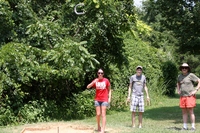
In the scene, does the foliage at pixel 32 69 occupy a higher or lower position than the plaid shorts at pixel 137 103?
higher

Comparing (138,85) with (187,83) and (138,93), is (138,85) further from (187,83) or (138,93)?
(187,83)

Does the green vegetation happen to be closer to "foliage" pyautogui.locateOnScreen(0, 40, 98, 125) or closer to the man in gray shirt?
"foliage" pyautogui.locateOnScreen(0, 40, 98, 125)

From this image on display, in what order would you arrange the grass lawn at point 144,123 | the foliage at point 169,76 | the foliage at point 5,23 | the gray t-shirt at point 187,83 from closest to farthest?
the grass lawn at point 144,123, the gray t-shirt at point 187,83, the foliage at point 5,23, the foliage at point 169,76

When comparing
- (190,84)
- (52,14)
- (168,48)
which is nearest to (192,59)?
(168,48)

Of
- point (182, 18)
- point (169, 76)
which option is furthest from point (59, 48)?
point (169, 76)

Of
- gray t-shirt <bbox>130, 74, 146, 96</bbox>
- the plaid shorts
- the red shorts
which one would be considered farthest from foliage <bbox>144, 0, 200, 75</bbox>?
the plaid shorts

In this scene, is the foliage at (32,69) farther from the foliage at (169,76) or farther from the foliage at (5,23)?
the foliage at (169,76)

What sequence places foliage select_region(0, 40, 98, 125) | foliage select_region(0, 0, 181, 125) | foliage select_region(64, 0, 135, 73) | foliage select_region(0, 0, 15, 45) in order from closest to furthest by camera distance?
foliage select_region(0, 40, 98, 125) < foliage select_region(0, 0, 181, 125) < foliage select_region(0, 0, 15, 45) < foliage select_region(64, 0, 135, 73)

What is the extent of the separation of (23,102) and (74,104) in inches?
80.9

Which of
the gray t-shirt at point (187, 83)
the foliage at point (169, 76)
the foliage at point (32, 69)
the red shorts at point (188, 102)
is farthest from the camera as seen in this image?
the foliage at point (169, 76)

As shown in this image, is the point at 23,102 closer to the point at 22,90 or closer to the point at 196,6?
the point at 22,90

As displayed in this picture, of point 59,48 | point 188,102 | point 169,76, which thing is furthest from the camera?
point 169,76

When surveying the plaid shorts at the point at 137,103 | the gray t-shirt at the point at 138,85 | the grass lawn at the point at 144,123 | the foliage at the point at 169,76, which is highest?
the foliage at the point at 169,76

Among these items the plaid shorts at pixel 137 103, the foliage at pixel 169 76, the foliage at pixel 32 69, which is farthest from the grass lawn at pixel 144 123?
the foliage at pixel 169 76
